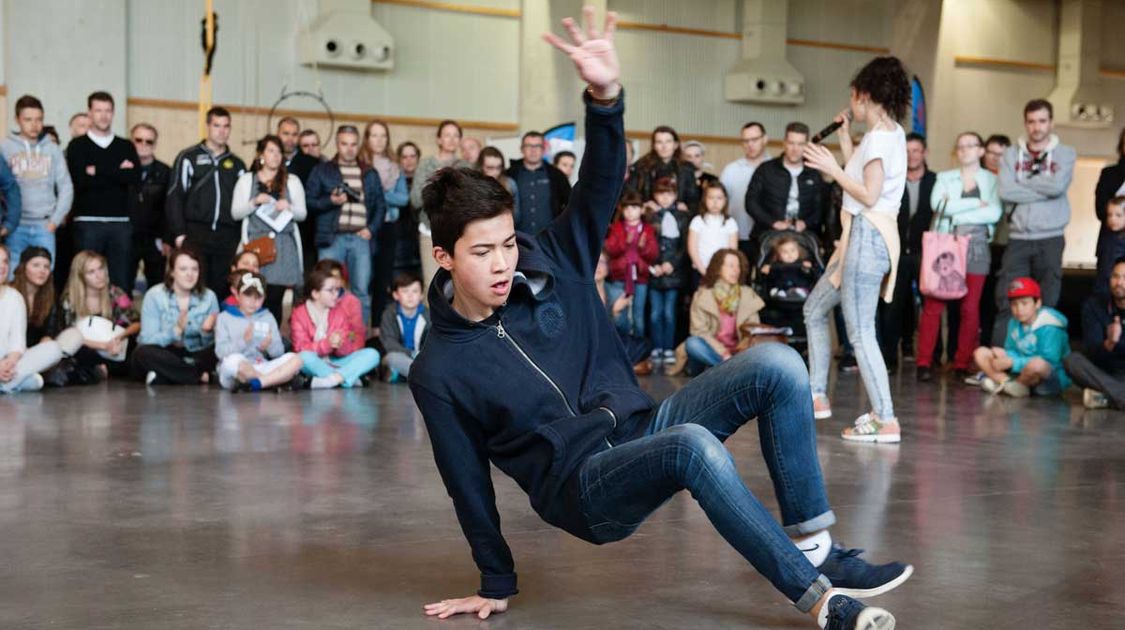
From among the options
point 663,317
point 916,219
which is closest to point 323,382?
point 663,317

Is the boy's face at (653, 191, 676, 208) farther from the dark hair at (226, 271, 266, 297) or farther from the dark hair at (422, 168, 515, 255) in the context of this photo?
the dark hair at (422, 168, 515, 255)

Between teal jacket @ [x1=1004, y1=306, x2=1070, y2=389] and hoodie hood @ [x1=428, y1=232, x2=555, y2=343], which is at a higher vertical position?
hoodie hood @ [x1=428, y1=232, x2=555, y2=343]

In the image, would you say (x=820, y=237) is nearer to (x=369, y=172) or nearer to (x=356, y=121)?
(x=369, y=172)

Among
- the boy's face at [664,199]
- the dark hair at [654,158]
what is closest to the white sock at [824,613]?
the boy's face at [664,199]

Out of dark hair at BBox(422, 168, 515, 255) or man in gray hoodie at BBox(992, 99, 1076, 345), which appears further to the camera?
man in gray hoodie at BBox(992, 99, 1076, 345)

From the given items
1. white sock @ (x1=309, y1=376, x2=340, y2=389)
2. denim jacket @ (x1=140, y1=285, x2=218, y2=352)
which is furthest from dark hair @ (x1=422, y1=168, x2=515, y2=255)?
denim jacket @ (x1=140, y1=285, x2=218, y2=352)

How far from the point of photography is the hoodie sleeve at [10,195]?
25.7 ft

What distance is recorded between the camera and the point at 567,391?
8.69 ft

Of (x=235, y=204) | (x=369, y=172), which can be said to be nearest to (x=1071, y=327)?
(x=369, y=172)

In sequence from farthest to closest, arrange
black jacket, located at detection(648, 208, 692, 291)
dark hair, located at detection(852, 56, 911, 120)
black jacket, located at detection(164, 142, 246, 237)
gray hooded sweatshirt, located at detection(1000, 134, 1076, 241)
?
black jacket, located at detection(648, 208, 692, 291) < black jacket, located at detection(164, 142, 246, 237) < gray hooded sweatshirt, located at detection(1000, 134, 1076, 241) < dark hair, located at detection(852, 56, 911, 120)

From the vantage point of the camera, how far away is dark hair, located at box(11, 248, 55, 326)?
7.58 m

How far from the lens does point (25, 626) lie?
2.70 meters

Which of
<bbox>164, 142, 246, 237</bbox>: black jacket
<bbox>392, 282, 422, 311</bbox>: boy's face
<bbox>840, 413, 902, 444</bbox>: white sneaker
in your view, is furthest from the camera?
<bbox>164, 142, 246, 237</bbox>: black jacket

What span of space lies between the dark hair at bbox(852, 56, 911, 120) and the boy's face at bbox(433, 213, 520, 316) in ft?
10.2
